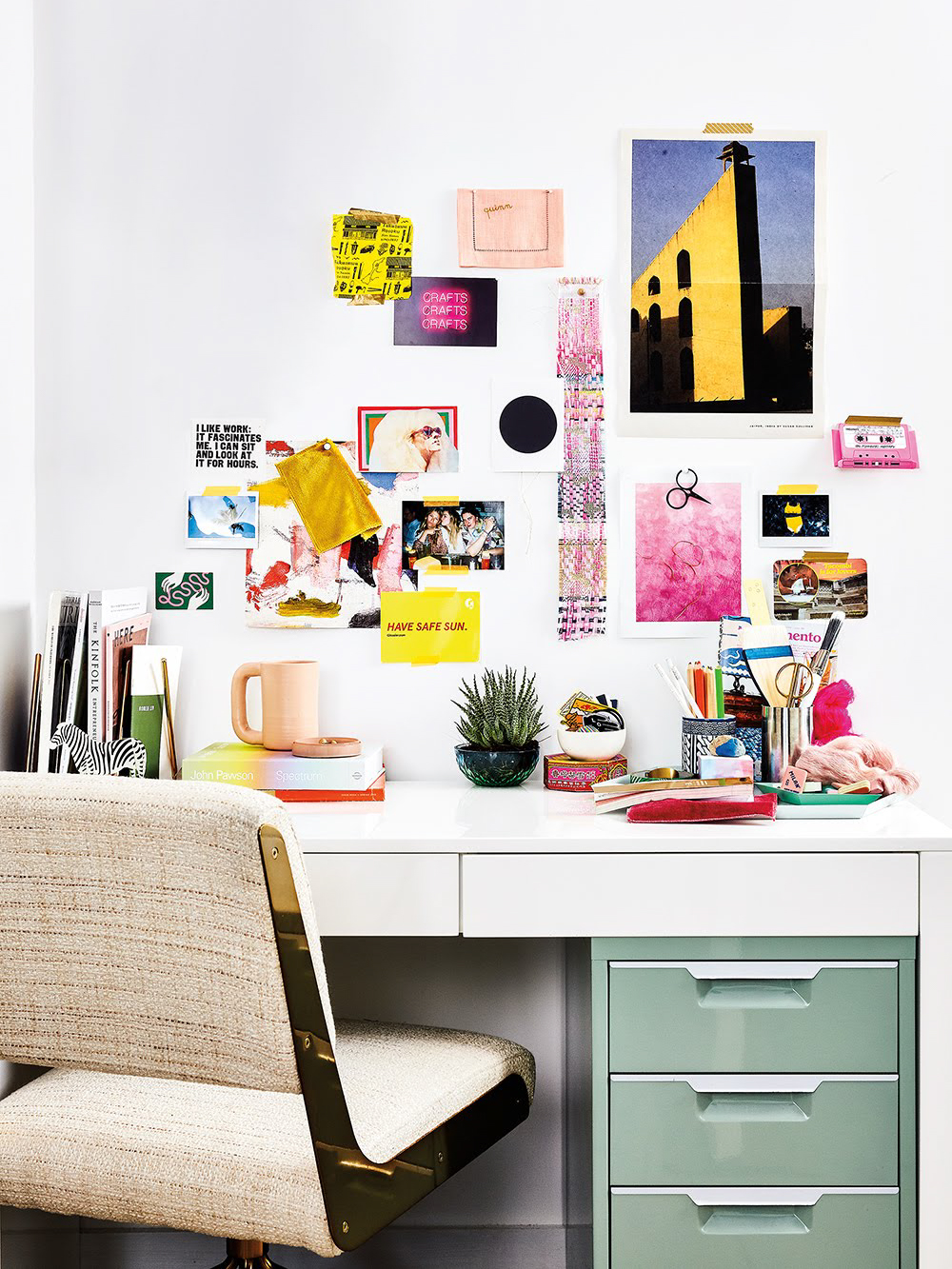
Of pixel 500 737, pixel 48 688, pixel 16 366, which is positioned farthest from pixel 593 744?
pixel 16 366

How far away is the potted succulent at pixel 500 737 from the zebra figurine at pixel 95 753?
499 millimetres

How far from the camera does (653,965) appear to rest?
1.38 meters

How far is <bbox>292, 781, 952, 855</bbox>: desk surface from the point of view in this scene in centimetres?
138

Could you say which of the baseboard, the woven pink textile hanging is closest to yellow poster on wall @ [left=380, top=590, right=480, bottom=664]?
the woven pink textile hanging

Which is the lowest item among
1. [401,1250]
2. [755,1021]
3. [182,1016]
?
[401,1250]

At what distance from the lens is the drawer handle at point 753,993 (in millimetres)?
1376

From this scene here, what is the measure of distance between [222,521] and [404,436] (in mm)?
330

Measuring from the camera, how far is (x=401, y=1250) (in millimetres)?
1811

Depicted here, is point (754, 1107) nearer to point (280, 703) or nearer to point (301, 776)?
point (301, 776)

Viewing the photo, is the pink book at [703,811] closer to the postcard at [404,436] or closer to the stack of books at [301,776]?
the stack of books at [301,776]

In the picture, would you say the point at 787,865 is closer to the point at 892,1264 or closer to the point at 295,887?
the point at 892,1264

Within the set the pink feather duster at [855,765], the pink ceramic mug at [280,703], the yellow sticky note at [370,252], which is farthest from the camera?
the yellow sticky note at [370,252]

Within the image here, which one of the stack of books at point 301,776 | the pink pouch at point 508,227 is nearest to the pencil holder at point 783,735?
the stack of books at point 301,776

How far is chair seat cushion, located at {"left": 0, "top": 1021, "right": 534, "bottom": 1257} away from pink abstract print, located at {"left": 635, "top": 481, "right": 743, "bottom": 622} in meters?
0.83
